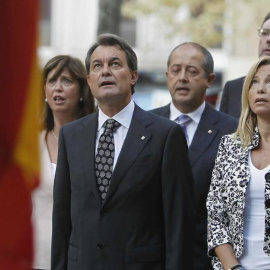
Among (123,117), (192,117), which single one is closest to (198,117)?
(192,117)

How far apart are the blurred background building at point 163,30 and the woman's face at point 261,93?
64.9ft

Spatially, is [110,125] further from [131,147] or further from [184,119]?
[184,119]

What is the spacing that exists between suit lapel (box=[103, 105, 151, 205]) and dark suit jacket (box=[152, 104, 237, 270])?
2.59 ft

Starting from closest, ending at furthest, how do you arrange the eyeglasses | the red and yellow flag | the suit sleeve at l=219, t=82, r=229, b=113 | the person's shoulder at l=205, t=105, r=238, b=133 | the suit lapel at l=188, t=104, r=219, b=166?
1. the red and yellow flag
2. the suit lapel at l=188, t=104, r=219, b=166
3. the person's shoulder at l=205, t=105, r=238, b=133
4. the eyeglasses
5. the suit sleeve at l=219, t=82, r=229, b=113

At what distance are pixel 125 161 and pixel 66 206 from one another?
1.71 feet

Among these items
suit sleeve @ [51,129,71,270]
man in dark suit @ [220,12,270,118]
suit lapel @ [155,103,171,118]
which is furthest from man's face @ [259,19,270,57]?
suit sleeve @ [51,129,71,270]

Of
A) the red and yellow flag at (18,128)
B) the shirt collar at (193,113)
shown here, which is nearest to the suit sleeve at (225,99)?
the shirt collar at (193,113)

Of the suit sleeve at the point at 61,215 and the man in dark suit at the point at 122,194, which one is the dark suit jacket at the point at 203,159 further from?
the suit sleeve at the point at 61,215

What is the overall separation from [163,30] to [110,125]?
2700 cm

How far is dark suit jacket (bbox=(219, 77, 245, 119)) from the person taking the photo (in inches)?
286

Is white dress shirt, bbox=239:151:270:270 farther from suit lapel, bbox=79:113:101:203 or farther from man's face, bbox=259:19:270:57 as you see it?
man's face, bbox=259:19:270:57

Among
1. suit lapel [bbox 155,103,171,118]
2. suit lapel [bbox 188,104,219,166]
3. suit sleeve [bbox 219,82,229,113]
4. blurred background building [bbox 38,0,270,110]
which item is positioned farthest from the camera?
blurred background building [bbox 38,0,270,110]

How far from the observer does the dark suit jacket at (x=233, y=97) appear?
7270mm

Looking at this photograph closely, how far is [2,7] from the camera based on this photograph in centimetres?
197
